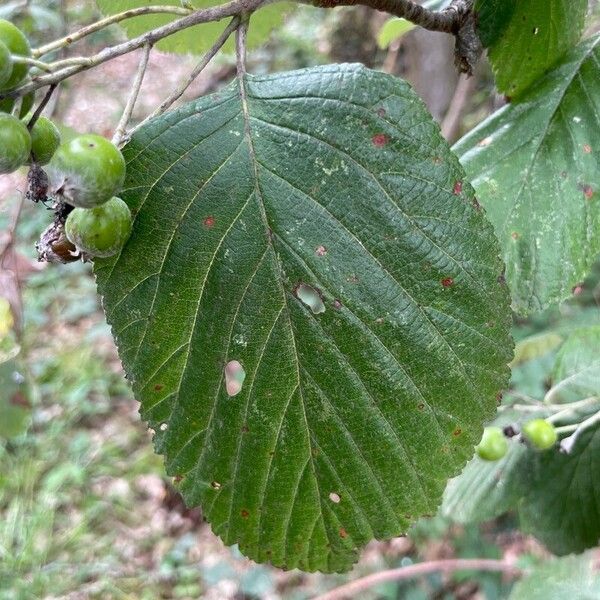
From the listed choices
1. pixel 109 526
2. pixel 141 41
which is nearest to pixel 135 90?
pixel 141 41

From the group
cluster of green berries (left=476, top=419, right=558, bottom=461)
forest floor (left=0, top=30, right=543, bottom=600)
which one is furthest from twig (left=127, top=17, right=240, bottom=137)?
forest floor (left=0, top=30, right=543, bottom=600)

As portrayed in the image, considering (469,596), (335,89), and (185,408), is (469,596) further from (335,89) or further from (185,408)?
(335,89)

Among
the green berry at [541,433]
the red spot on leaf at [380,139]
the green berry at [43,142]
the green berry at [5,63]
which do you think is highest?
the green berry at [5,63]

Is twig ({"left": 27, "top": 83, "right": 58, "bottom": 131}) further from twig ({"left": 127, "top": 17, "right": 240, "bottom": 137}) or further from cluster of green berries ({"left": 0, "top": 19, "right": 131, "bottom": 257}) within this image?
twig ({"left": 127, "top": 17, "right": 240, "bottom": 137})

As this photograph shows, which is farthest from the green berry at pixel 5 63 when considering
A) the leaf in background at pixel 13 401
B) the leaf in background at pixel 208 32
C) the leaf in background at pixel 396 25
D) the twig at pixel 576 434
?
the twig at pixel 576 434

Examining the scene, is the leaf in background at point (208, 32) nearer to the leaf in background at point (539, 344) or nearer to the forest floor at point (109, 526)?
the leaf in background at point (539, 344)

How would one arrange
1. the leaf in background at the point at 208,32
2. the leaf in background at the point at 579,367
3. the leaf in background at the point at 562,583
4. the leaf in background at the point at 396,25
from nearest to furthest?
1. the leaf in background at the point at 208,32
2. the leaf in background at the point at 396,25
3. the leaf in background at the point at 579,367
4. the leaf in background at the point at 562,583

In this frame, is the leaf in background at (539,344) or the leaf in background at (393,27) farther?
the leaf in background at (539,344)


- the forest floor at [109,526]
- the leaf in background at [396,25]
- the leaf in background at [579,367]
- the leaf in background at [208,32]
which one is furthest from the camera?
the forest floor at [109,526]
